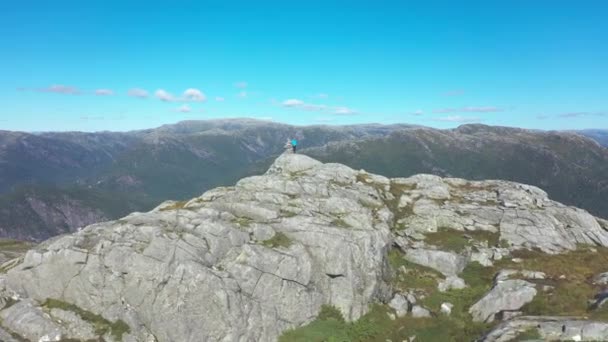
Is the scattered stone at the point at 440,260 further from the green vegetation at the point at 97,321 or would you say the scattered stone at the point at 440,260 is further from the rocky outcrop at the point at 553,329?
the green vegetation at the point at 97,321

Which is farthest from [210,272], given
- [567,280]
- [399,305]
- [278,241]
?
[567,280]

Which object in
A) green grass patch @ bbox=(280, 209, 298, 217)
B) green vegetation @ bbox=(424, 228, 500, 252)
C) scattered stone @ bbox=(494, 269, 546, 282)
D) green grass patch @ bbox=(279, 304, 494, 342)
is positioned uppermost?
green grass patch @ bbox=(280, 209, 298, 217)

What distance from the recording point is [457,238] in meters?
43.7

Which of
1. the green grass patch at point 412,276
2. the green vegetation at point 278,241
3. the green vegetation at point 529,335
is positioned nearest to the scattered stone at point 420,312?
the green grass patch at point 412,276

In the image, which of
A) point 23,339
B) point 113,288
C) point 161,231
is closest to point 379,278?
point 161,231

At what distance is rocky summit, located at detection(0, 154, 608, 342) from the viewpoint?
28094 mm

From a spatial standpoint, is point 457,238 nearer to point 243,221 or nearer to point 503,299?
point 503,299

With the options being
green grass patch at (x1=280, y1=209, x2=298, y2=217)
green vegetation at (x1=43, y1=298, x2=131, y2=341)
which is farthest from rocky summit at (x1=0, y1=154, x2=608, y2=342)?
green grass patch at (x1=280, y1=209, x2=298, y2=217)

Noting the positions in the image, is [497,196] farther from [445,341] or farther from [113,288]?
[113,288]

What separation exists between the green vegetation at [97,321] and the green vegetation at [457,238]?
32191 millimetres

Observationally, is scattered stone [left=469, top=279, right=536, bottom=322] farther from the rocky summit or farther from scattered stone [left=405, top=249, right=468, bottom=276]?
scattered stone [left=405, top=249, right=468, bottom=276]

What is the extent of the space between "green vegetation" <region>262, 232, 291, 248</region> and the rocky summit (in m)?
0.10

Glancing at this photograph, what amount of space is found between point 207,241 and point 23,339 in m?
14.3

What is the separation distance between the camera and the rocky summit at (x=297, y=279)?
92.2 feet
